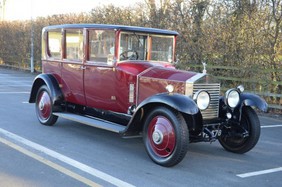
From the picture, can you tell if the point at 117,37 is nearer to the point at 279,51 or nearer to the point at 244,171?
the point at 244,171

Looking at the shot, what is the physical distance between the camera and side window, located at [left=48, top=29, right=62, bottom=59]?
7.78m

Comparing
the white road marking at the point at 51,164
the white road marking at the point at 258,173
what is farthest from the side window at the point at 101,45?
the white road marking at the point at 258,173

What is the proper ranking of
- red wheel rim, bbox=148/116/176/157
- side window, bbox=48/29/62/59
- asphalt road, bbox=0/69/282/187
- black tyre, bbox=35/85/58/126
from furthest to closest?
1. side window, bbox=48/29/62/59
2. black tyre, bbox=35/85/58/126
3. red wheel rim, bbox=148/116/176/157
4. asphalt road, bbox=0/69/282/187

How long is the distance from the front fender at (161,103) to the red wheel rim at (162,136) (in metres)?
0.24

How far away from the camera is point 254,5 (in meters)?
11.4

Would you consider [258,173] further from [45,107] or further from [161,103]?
[45,107]

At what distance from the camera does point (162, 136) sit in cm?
530

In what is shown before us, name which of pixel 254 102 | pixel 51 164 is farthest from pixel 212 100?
pixel 51 164

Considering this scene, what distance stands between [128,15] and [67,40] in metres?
9.50

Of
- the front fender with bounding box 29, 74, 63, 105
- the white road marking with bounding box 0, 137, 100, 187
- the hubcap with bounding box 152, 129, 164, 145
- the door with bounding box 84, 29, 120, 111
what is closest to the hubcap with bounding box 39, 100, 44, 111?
the front fender with bounding box 29, 74, 63, 105

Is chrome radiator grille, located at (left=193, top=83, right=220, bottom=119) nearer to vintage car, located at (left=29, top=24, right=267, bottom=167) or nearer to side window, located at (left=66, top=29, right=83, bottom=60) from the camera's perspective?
vintage car, located at (left=29, top=24, right=267, bottom=167)

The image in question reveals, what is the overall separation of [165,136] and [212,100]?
1.05m

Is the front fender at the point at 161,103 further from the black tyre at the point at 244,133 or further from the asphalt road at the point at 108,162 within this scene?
the black tyre at the point at 244,133

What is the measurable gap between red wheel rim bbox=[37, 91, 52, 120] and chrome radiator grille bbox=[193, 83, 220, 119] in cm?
328
